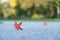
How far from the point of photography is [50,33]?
6.07ft

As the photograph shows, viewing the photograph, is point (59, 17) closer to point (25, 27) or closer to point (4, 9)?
point (25, 27)

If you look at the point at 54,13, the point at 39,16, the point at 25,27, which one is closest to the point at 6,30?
→ the point at 25,27

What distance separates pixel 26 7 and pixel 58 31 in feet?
0.97

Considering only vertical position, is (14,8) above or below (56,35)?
above

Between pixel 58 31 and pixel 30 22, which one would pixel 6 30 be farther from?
pixel 58 31

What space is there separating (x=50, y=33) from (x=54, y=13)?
0.15 metres

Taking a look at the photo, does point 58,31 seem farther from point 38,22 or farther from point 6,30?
point 6,30

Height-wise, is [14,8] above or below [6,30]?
above

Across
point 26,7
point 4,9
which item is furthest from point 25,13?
point 4,9

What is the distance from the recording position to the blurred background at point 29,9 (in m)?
Result: 1.83

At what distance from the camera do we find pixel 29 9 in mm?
1846

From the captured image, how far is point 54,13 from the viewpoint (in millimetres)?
1872

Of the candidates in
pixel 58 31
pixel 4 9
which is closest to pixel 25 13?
pixel 4 9

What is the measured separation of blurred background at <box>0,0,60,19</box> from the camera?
1.83m
